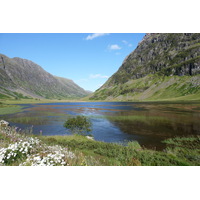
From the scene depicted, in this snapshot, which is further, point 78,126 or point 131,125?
point 131,125

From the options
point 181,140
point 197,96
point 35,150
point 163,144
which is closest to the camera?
point 35,150

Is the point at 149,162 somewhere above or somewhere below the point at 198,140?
above

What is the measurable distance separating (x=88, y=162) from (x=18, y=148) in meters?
4.40

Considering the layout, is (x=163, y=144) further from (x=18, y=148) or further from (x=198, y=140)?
(x=18, y=148)

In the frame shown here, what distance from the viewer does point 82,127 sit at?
34375 millimetres

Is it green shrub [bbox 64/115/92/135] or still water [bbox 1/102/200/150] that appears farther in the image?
green shrub [bbox 64/115/92/135]

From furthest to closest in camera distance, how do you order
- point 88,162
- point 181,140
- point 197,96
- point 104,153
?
point 197,96 → point 181,140 → point 104,153 → point 88,162

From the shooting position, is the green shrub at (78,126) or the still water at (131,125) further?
the green shrub at (78,126)

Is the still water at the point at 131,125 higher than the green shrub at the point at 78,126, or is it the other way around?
the green shrub at the point at 78,126

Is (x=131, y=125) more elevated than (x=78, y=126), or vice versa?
(x=78, y=126)

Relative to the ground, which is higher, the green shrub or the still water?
the green shrub

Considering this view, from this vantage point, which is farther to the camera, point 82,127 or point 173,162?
point 82,127
